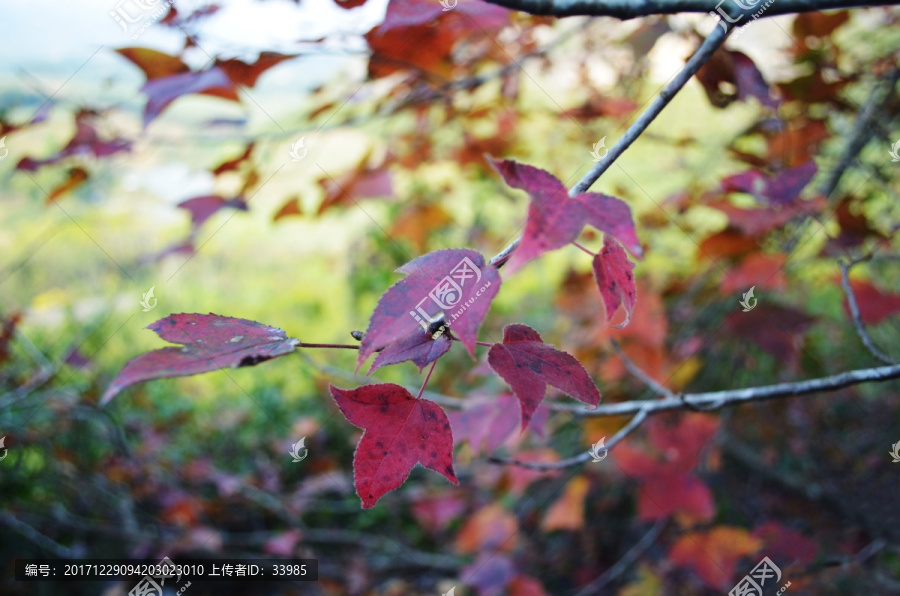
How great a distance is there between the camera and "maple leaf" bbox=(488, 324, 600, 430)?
377 millimetres

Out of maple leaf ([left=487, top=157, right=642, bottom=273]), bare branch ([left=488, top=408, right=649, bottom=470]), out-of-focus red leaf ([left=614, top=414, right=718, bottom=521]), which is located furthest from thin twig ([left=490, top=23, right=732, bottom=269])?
out-of-focus red leaf ([left=614, top=414, right=718, bottom=521])

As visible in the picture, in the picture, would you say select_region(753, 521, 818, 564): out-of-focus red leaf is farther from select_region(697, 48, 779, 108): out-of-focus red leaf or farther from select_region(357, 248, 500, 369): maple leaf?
select_region(357, 248, 500, 369): maple leaf

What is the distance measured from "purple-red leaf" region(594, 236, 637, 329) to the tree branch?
0.22m

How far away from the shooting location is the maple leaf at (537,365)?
38 centimetres

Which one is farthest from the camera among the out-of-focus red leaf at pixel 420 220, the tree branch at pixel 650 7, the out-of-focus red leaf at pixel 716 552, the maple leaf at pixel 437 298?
the out-of-focus red leaf at pixel 420 220

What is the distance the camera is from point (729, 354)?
4.63ft

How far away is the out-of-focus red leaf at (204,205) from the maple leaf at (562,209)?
2.49ft

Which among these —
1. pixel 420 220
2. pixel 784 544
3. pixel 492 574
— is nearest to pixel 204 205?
pixel 420 220

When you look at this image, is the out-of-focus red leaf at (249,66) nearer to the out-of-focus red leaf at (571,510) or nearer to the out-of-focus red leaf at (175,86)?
the out-of-focus red leaf at (175,86)

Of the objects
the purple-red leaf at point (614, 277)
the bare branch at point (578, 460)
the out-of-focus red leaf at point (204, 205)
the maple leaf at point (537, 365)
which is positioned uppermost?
the purple-red leaf at point (614, 277)

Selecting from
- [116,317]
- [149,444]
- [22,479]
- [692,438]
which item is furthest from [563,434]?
[116,317]

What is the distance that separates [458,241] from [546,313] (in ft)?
1.73

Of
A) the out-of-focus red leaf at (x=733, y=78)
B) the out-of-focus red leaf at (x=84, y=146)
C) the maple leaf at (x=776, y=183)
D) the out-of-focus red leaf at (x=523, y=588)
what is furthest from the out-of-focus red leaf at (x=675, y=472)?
the out-of-focus red leaf at (x=84, y=146)

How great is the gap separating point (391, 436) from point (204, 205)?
758 millimetres
